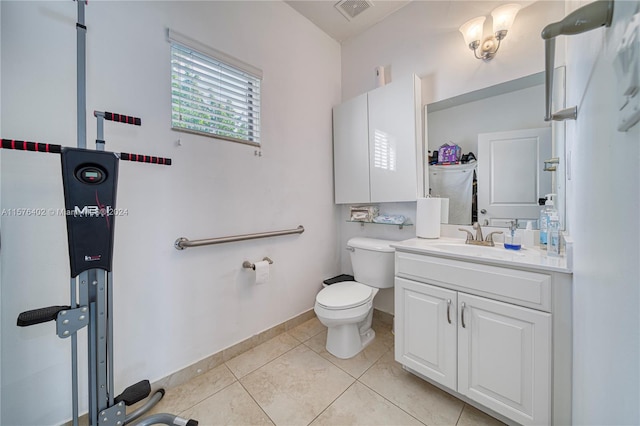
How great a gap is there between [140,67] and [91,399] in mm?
1570

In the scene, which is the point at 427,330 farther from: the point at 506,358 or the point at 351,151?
the point at 351,151

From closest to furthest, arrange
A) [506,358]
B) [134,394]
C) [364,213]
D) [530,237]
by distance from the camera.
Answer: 1. [134,394]
2. [506,358]
3. [530,237]
4. [364,213]

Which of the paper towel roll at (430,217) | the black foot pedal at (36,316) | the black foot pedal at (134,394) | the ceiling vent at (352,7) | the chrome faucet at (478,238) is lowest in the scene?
the black foot pedal at (134,394)

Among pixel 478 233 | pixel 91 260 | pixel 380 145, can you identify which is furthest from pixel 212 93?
pixel 478 233

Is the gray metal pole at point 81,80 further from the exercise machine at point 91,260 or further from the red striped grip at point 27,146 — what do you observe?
the red striped grip at point 27,146

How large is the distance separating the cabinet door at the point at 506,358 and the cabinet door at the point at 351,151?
119cm

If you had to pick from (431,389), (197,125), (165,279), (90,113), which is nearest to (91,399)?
(165,279)

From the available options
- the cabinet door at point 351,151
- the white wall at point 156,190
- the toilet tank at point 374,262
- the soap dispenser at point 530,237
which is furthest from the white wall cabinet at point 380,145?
the soap dispenser at point 530,237

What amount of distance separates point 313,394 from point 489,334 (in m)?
1.01

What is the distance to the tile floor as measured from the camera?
47.5 inches

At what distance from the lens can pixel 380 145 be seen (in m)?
1.97

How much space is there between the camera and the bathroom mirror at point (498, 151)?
136cm

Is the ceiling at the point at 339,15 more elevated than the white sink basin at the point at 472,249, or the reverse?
the ceiling at the point at 339,15

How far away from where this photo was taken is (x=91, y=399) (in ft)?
2.88
